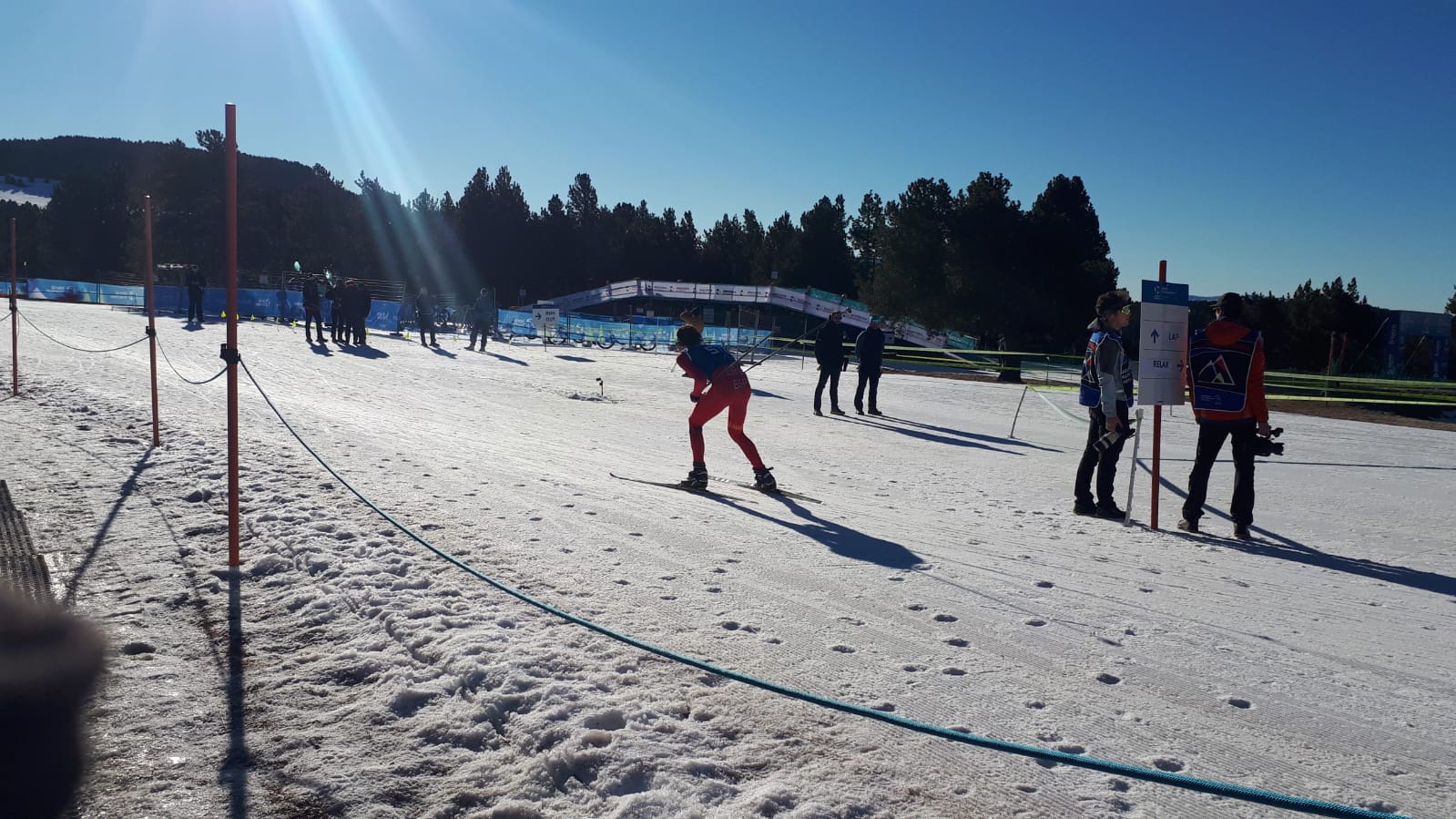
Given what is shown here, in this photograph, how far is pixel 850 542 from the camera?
6012 millimetres

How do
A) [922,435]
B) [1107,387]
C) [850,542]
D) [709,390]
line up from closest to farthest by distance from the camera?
[850,542] < [1107,387] < [709,390] < [922,435]

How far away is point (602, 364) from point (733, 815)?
21.7 meters

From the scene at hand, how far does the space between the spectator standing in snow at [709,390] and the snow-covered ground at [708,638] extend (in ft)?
1.09

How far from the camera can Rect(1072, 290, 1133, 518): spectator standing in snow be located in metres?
6.82

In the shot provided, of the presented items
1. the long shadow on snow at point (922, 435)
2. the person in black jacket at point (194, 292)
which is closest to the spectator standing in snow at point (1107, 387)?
the long shadow on snow at point (922, 435)

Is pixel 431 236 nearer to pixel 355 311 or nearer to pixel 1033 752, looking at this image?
pixel 355 311

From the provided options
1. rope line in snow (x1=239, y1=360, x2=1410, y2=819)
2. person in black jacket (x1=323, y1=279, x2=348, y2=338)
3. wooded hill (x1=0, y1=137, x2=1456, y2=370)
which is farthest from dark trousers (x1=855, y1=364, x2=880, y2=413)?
wooded hill (x1=0, y1=137, x2=1456, y2=370)

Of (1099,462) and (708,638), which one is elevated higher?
(1099,462)

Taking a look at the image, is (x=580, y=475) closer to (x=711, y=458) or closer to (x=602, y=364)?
(x=711, y=458)

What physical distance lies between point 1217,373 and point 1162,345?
0.47 metres

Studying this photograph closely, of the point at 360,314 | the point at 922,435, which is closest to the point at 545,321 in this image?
the point at 360,314

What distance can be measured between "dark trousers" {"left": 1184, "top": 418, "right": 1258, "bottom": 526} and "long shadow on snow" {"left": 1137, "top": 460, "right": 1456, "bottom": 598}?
23 centimetres

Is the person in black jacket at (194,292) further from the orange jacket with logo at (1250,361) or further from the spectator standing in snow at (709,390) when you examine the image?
the orange jacket with logo at (1250,361)

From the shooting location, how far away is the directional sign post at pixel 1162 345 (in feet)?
21.4
